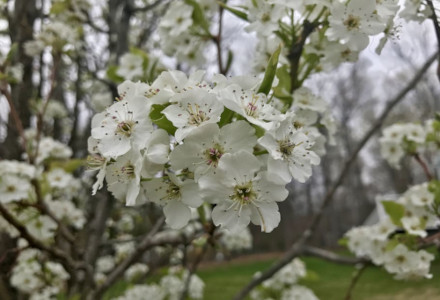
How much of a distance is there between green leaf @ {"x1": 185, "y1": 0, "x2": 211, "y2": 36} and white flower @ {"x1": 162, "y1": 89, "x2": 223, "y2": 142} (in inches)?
32.7

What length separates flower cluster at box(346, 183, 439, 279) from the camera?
4.75 ft

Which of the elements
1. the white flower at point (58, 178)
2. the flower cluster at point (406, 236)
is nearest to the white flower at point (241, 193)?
the flower cluster at point (406, 236)

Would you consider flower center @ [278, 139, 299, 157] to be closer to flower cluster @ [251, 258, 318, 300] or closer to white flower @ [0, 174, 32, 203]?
white flower @ [0, 174, 32, 203]

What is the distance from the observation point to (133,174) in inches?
30.6

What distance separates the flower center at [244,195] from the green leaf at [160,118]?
17cm

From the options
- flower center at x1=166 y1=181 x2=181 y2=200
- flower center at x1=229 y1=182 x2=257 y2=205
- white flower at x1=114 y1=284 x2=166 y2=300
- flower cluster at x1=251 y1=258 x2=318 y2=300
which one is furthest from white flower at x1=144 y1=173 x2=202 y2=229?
white flower at x1=114 y1=284 x2=166 y2=300

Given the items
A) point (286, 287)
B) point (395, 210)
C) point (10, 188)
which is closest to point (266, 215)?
point (395, 210)

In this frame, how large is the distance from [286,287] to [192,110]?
250 centimetres

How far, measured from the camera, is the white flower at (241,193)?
0.68 meters

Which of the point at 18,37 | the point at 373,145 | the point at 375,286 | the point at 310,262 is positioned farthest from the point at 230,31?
the point at 310,262

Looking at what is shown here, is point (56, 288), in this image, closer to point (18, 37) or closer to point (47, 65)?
point (18, 37)

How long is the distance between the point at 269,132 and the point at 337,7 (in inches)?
18.7

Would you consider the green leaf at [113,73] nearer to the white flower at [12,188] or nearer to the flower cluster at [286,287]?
the white flower at [12,188]

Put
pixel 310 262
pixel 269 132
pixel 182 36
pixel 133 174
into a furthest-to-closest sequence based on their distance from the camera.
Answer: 1. pixel 310 262
2. pixel 182 36
3. pixel 133 174
4. pixel 269 132
